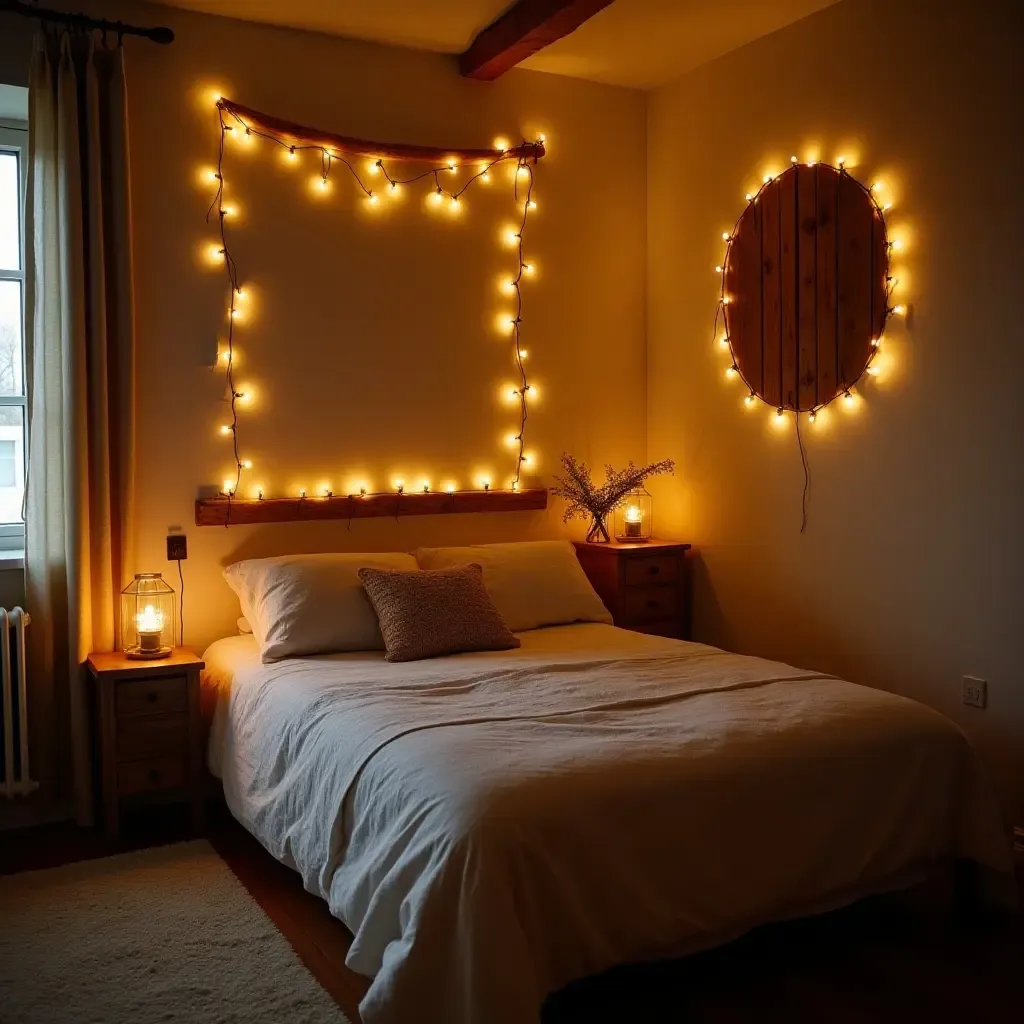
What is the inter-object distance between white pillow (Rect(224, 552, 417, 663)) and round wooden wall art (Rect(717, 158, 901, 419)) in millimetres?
1693

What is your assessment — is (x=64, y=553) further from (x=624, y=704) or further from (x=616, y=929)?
(x=616, y=929)

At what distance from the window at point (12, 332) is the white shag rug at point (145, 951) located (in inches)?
50.6

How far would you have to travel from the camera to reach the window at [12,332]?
3.62 meters

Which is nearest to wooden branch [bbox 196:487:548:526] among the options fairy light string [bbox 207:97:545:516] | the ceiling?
fairy light string [bbox 207:97:545:516]

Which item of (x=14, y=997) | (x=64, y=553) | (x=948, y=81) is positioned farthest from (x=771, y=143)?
(x=14, y=997)

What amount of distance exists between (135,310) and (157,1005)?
87.4 inches

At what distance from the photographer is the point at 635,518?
14.6 ft

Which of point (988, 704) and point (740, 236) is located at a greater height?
point (740, 236)

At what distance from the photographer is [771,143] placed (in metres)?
3.97

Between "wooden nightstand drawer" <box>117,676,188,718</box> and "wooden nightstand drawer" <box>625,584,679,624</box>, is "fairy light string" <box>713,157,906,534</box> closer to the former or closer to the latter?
"wooden nightstand drawer" <box>625,584,679,624</box>

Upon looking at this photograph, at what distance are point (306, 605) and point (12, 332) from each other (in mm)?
1447

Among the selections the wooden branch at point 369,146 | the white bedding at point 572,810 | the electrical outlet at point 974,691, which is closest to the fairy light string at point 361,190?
the wooden branch at point 369,146

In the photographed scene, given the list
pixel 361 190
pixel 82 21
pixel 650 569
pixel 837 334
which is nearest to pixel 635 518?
pixel 650 569

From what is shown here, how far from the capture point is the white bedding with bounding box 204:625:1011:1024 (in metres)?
2.01
